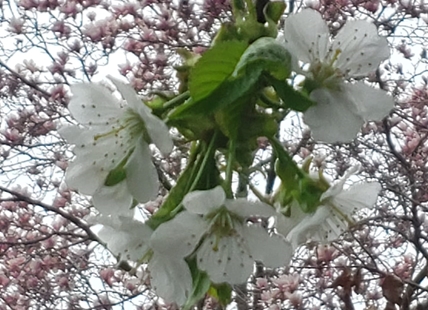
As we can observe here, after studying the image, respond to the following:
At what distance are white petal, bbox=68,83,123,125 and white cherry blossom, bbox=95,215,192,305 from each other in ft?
0.30

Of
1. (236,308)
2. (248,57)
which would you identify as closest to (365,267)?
(236,308)

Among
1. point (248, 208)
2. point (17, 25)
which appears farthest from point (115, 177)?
point (17, 25)

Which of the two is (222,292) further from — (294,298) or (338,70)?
(294,298)

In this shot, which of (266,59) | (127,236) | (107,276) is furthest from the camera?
(107,276)

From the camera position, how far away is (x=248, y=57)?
0.49m

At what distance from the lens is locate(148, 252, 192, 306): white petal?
21.8 inches

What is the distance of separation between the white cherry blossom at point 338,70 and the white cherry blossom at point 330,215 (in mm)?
60

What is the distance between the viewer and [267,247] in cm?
57

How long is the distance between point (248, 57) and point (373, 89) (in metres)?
0.17

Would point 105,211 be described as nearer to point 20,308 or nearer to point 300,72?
point 300,72

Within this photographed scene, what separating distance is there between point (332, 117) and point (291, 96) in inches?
2.6

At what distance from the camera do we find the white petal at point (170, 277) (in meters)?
0.55

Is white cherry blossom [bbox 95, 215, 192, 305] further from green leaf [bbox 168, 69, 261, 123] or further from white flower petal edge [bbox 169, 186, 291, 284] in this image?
green leaf [bbox 168, 69, 261, 123]

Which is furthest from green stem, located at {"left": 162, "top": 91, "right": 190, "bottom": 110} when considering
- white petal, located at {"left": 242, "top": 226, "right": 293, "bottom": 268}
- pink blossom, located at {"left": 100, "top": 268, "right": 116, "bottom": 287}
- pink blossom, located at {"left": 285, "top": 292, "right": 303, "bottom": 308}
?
pink blossom, located at {"left": 100, "top": 268, "right": 116, "bottom": 287}
